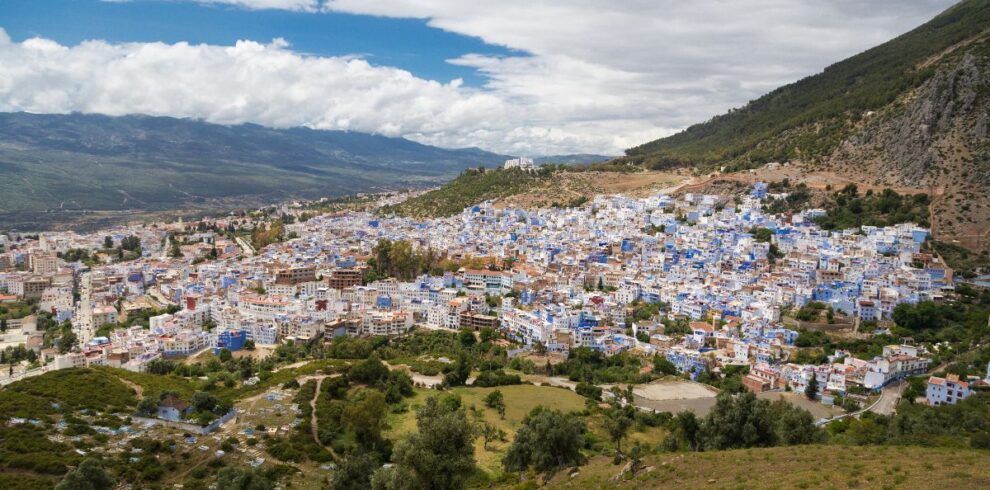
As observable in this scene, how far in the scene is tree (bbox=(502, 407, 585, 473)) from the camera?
1580cm

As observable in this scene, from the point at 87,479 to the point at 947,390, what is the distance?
24.0 metres

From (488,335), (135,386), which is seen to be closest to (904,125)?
(488,335)

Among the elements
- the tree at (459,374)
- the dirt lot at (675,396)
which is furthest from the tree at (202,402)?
the dirt lot at (675,396)

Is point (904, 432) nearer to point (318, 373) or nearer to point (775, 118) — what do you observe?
point (318, 373)

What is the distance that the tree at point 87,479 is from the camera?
42.6ft

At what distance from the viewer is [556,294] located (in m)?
36.1

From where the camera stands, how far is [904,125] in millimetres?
47406

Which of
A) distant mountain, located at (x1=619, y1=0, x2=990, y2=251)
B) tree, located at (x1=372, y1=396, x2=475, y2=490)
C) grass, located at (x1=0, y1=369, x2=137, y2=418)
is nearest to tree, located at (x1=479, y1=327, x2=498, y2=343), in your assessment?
grass, located at (x1=0, y1=369, x2=137, y2=418)

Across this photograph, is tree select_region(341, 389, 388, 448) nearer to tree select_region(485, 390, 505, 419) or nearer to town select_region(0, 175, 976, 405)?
tree select_region(485, 390, 505, 419)

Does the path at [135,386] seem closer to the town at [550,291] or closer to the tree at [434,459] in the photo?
the town at [550,291]

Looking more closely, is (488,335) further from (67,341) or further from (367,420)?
(67,341)

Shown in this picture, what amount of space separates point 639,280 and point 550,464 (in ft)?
74.8

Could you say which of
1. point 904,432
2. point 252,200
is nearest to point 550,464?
point 904,432

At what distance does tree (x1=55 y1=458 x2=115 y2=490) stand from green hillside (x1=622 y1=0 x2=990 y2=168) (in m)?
51.9
